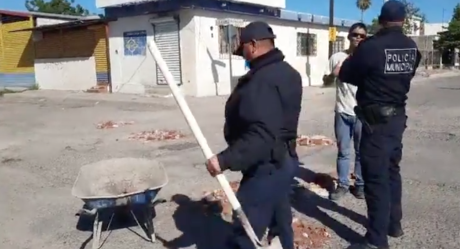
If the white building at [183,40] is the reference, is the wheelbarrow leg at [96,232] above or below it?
below

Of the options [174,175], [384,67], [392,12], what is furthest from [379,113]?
[174,175]

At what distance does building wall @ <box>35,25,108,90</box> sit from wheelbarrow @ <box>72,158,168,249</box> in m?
20.3

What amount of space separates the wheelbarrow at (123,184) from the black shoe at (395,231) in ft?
7.07

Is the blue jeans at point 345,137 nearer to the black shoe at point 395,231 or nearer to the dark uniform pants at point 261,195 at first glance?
the black shoe at point 395,231

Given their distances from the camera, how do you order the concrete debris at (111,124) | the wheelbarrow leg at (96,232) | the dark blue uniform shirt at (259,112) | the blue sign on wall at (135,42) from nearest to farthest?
the dark blue uniform shirt at (259,112) < the wheelbarrow leg at (96,232) < the concrete debris at (111,124) < the blue sign on wall at (135,42)

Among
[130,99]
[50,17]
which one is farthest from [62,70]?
[130,99]

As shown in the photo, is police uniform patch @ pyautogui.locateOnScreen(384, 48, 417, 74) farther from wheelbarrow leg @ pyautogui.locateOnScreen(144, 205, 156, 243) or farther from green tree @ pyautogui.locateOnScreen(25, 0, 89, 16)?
green tree @ pyautogui.locateOnScreen(25, 0, 89, 16)

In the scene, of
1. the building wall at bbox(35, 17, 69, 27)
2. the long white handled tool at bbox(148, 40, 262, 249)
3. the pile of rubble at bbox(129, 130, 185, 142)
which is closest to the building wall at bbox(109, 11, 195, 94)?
the building wall at bbox(35, 17, 69, 27)

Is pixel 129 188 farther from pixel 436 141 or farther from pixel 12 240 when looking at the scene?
pixel 436 141

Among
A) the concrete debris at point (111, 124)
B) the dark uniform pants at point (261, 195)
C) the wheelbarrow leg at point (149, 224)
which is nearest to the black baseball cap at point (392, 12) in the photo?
the dark uniform pants at point (261, 195)

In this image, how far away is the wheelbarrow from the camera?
4.34m

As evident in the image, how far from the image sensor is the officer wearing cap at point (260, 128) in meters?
2.93

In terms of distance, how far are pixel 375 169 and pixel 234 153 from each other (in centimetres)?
148

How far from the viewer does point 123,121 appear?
1346 cm
